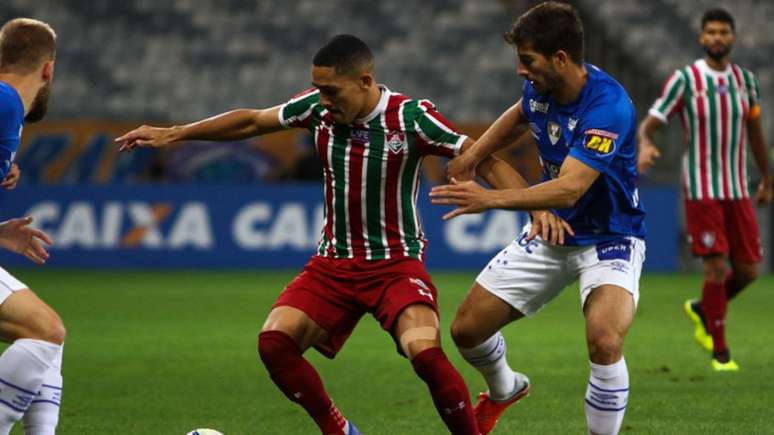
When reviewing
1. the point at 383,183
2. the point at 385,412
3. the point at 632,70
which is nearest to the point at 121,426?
the point at 385,412

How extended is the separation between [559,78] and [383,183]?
87 centimetres

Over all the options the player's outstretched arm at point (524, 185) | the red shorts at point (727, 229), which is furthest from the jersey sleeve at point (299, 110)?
the red shorts at point (727, 229)

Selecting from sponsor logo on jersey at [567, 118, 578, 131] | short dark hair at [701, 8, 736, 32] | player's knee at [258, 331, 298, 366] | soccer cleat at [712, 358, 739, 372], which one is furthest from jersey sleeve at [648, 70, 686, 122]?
player's knee at [258, 331, 298, 366]

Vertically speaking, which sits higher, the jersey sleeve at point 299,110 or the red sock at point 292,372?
the jersey sleeve at point 299,110

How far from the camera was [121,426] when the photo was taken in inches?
270

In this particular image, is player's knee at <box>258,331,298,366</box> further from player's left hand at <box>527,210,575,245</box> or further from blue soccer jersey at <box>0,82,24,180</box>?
blue soccer jersey at <box>0,82,24,180</box>

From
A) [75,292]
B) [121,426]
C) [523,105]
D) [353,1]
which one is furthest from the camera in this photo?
[353,1]

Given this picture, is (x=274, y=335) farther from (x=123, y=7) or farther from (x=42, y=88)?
(x=123, y=7)

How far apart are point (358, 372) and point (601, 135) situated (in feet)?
11.9

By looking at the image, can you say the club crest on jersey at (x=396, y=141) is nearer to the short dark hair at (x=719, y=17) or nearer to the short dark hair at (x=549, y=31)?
the short dark hair at (x=549, y=31)

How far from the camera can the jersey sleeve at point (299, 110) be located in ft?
20.2

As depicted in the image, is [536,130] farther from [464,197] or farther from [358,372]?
[358,372]

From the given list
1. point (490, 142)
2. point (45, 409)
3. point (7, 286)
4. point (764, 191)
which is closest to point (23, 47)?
point (7, 286)

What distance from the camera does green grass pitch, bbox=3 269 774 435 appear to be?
6.98 meters
